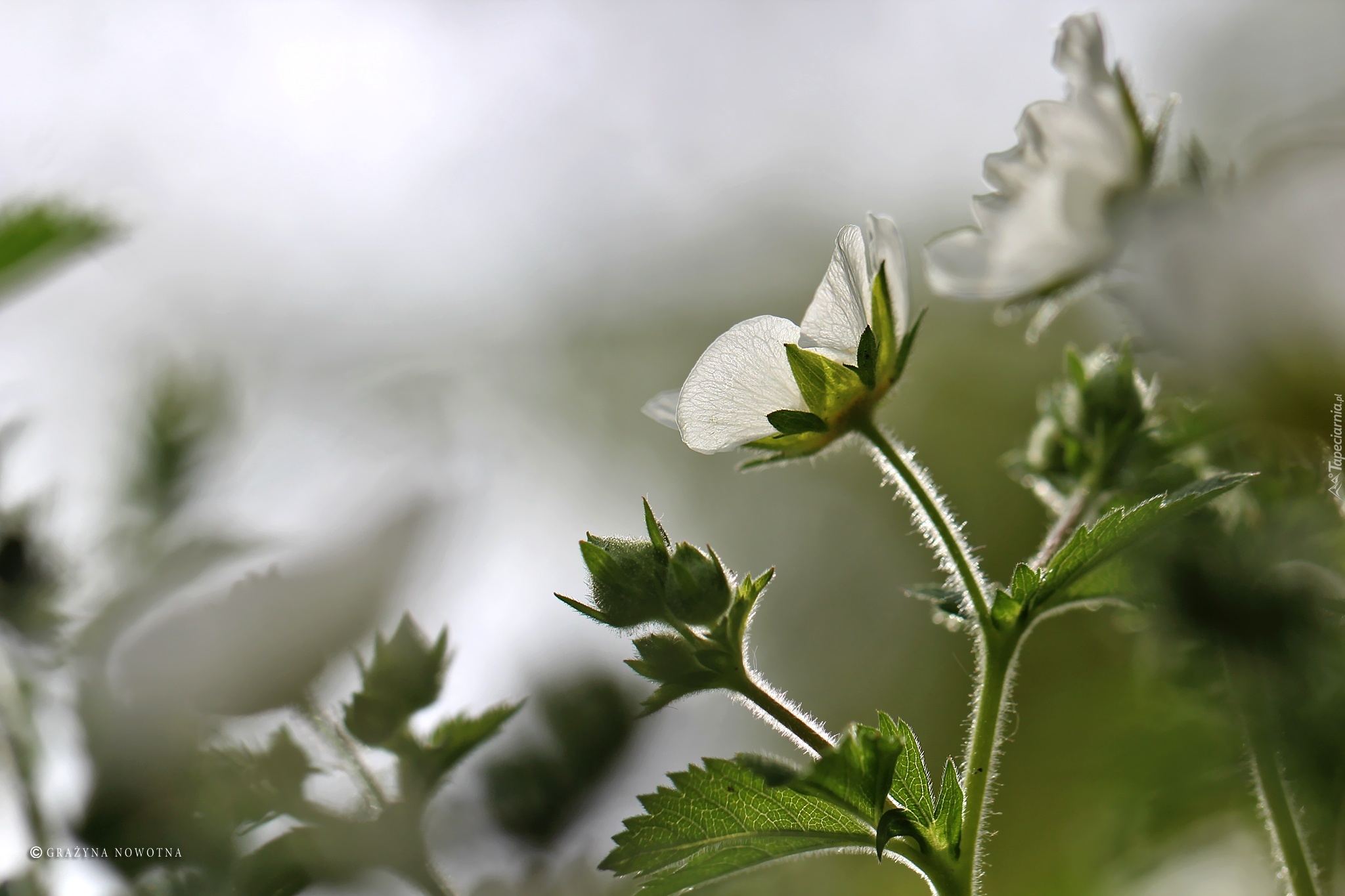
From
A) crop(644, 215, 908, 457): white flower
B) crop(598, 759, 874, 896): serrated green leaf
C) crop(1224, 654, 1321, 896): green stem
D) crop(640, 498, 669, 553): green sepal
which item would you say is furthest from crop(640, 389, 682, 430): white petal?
crop(1224, 654, 1321, 896): green stem

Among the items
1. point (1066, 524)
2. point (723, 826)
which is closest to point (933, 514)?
point (1066, 524)

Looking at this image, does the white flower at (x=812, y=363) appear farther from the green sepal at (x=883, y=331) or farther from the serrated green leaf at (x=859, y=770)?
the serrated green leaf at (x=859, y=770)

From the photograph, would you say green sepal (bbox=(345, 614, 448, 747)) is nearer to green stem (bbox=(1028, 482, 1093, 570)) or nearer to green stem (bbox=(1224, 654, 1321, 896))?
green stem (bbox=(1028, 482, 1093, 570))

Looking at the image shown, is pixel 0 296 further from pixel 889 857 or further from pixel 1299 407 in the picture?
pixel 1299 407

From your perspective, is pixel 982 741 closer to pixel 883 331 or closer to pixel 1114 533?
pixel 1114 533

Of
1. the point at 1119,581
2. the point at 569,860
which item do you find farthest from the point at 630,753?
the point at 1119,581

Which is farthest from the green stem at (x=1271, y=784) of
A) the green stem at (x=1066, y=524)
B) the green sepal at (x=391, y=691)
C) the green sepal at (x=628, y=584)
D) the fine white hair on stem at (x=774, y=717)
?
the green sepal at (x=391, y=691)
